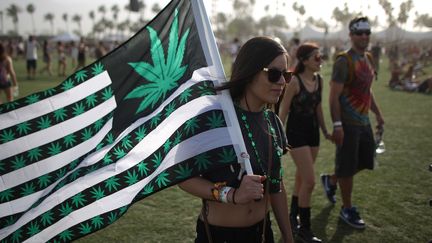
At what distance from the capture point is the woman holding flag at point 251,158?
225cm

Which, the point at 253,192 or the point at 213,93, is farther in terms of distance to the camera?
the point at 213,93

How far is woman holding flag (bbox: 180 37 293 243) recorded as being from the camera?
225 centimetres

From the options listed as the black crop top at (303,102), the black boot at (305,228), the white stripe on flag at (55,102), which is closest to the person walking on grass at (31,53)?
the black crop top at (303,102)

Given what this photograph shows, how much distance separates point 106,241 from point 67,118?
233 centimetres

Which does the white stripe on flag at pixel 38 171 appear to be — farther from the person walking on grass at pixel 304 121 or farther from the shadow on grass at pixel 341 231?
the shadow on grass at pixel 341 231

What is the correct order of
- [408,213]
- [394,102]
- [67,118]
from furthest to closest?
[394,102] < [408,213] < [67,118]

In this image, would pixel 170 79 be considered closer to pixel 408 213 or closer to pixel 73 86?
pixel 73 86

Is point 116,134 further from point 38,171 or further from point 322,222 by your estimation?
point 322,222

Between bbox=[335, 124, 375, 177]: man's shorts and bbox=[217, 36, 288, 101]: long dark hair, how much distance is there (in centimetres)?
257

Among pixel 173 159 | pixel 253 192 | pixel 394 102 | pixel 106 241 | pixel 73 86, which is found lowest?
pixel 394 102

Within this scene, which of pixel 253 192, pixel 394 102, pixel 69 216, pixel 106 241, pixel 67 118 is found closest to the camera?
pixel 253 192

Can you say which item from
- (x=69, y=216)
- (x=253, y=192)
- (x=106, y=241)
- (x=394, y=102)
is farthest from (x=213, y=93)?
(x=394, y=102)

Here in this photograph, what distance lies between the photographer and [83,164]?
2.41 metres

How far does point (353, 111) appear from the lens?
4539mm
